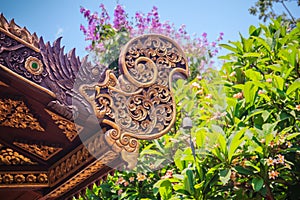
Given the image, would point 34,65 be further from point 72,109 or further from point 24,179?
point 24,179

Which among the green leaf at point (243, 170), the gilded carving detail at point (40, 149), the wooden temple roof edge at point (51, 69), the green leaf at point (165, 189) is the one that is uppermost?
the wooden temple roof edge at point (51, 69)

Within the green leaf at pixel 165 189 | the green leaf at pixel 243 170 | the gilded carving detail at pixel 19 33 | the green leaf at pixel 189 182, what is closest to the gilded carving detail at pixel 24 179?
the gilded carving detail at pixel 19 33

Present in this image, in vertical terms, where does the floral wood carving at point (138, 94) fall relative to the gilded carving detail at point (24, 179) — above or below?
above

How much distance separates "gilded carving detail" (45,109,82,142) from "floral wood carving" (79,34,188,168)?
0.14 m

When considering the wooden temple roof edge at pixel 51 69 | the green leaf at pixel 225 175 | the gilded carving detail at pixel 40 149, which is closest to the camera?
the wooden temple roof edge at pixel 51 69

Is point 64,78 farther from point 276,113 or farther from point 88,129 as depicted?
point 276,113

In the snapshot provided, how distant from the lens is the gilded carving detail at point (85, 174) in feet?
4.90

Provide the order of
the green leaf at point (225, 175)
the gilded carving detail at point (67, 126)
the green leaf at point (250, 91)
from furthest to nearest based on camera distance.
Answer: the green leaf at point (250, 91), the green leaf at point (225, 175), the gilded carving detail at point (67, 126)

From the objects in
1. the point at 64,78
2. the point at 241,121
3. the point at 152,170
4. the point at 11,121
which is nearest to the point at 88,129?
the point at 64,78

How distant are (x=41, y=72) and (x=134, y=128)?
1.24 feet

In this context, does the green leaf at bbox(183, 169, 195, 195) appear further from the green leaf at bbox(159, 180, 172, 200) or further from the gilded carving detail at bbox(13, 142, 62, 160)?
the gilded carving detail at bbox(13, 142, 62, 160)

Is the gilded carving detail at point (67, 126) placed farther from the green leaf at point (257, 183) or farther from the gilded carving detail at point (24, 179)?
the green leaf at point (257, 183)

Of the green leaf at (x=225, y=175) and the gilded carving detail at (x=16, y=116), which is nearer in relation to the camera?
the gilded carving detail at (x=16, y=116)

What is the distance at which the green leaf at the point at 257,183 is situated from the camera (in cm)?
227
